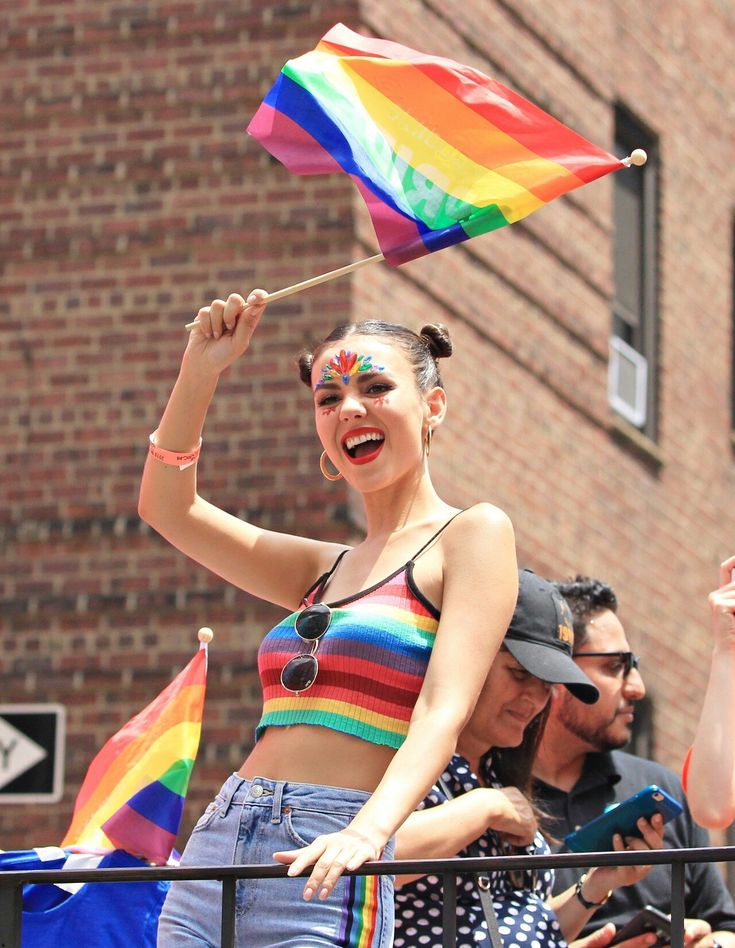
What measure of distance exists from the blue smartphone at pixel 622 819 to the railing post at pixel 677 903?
836 mm

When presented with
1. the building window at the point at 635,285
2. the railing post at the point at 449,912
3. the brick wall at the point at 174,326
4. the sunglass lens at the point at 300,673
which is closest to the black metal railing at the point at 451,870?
the railing post at the point at 449,912

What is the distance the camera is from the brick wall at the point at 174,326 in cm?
923

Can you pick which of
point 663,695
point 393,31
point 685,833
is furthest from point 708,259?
point 685,833

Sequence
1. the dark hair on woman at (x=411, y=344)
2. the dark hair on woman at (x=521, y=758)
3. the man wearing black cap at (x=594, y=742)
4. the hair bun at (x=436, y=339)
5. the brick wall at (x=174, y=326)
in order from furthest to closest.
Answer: the brick wall at (x=174, y=326) < the man wearing black cap at (x=594, y=742) < the dark hair on woman at (x=521, y=758) < the hair bun at (x=436, y=339) < the dark hair on woman at (x=411, y=344)

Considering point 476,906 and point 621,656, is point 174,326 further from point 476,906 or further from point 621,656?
point 476,906

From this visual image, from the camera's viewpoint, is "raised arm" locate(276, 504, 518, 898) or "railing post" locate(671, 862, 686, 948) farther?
"railing post" locate(671, 862, 686, 948)

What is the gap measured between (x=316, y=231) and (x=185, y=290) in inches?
28.3

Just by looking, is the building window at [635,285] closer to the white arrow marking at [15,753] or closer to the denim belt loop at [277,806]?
the white arrow marking at [15,753]

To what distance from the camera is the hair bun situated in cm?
414

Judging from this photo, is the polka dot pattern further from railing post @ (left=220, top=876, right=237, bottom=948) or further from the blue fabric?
the blue fabric

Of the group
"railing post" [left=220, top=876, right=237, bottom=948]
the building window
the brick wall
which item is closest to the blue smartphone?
"railing post" [left=220, top=876, right=237, bottom=948]

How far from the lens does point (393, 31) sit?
387 inches

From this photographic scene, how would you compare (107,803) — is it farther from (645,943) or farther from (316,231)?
(316,231)

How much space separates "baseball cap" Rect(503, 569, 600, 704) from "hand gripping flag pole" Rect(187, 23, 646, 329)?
2.74 ft
